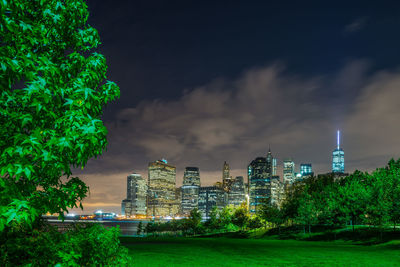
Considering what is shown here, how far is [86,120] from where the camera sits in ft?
23.6

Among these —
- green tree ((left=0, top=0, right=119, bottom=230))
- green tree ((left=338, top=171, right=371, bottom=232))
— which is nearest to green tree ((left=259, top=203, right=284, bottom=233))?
green tree ((left=338, top=171, right=371, bottom=232))

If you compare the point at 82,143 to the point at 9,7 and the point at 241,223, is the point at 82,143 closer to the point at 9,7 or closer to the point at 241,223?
the point at 9,7

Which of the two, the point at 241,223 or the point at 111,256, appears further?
the point at 241,223

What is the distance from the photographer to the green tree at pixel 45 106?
6.47 m

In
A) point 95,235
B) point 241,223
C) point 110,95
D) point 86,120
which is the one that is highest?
point 110,95

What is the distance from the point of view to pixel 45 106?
7.11 m

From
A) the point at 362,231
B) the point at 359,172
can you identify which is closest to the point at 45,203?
the point at 362,231

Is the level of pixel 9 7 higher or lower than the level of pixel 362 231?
higher

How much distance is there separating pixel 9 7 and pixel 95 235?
745cm

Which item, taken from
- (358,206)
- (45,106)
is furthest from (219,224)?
(45,106)

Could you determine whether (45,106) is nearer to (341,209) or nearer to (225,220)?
(341,209)

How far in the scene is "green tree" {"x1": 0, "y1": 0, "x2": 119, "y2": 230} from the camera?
647 cm

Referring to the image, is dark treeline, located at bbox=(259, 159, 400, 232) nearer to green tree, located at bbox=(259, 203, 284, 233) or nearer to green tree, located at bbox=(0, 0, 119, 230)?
green tree, located at bbox=(259, 203, 284, 233)

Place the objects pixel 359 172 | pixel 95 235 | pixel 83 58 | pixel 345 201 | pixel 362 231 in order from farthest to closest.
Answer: pixel 359 172 → pixel 345 201 → pixel 362 231 → pixel 95 235 → pixel 83 58
